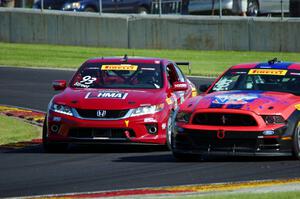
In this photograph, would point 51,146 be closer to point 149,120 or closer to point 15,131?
point 149,120

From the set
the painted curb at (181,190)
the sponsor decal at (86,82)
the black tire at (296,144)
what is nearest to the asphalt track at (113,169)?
the black tire at (296,144)

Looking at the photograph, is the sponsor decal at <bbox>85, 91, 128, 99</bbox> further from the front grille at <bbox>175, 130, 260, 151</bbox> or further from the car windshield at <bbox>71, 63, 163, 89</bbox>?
the front grille at <bbox>175, 130, 260, 151</bbox>

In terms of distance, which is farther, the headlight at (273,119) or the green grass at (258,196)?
the headlight at (273,119)

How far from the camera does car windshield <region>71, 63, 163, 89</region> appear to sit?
51.1 feet

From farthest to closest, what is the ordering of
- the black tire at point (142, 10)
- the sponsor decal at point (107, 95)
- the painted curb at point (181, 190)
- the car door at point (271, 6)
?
the black tire at point (142, 10) → the car door at point (271, 6) → the sponsor decal at point (107, 95) → the painted curb at point (181, 190)

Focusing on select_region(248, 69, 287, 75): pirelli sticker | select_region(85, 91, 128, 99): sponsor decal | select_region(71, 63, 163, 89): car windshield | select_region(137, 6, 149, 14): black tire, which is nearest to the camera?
select_region(248, 69, 287, 75): pirelli sticker

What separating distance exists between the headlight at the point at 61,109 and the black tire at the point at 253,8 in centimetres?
2403

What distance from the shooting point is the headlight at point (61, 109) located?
14.5m

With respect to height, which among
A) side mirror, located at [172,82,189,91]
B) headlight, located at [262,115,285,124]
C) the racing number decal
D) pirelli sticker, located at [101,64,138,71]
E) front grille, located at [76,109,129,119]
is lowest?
front grille, located at [76,109,129,119]

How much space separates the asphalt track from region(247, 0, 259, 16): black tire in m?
23.1

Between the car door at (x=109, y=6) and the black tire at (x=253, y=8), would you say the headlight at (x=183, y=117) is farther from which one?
the car door at (x=109, y=6)

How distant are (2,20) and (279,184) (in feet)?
89.5

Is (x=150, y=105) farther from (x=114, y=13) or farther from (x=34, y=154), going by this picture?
(x=114, y=13)

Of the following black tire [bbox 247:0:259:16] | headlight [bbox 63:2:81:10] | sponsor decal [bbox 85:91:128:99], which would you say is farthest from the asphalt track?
headlight [bbox 63:2:81:10]
